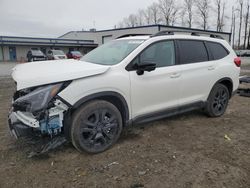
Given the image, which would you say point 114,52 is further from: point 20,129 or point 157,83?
point 20,129

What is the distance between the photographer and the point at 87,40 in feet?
160

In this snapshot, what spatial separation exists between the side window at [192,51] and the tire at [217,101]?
783 mm

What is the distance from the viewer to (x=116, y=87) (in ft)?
12.0

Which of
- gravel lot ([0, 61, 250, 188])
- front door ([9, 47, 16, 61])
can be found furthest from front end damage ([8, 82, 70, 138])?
front door ([9, 47, 16, 61])

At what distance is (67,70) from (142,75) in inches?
47.9

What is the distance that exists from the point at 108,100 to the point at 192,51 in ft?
7.06

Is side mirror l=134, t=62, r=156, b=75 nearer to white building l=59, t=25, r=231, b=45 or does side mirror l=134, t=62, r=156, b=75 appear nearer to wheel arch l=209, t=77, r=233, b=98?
wheel arch l=209, t=77, r=233, b=98

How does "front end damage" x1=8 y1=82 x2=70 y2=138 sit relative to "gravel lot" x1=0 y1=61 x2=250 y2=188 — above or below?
above

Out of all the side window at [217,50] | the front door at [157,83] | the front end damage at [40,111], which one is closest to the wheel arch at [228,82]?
the side window at [217,50]

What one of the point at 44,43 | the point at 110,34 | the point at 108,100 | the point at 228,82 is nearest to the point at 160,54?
the point at 108,100

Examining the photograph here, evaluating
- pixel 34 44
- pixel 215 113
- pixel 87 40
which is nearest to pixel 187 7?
pixel 87 40

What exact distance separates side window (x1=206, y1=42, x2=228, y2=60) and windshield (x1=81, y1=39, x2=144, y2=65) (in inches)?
75.6

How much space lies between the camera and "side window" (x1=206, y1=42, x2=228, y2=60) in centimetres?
525

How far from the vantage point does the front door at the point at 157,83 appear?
3.92 metres
